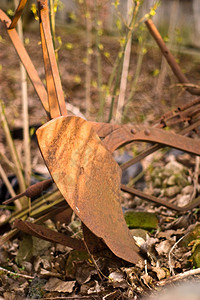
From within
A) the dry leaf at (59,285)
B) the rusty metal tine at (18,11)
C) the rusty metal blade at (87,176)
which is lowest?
the dry leaf at (59,285)

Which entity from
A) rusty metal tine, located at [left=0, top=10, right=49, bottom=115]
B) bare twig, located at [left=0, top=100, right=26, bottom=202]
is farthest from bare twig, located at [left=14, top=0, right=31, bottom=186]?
rusty metal tine, located at [left=0, top=10, right=49, bottom=115]

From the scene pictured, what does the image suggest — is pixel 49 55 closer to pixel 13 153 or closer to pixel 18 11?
pixel 18 11

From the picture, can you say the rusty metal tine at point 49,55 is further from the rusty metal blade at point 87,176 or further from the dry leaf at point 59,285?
the dry leaf at point 59,285

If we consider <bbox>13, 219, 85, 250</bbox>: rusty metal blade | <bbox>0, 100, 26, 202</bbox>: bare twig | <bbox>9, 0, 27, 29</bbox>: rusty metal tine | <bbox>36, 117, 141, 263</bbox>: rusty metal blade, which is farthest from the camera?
<bbox>0, 100, 26, 202</bbox>: bare twig

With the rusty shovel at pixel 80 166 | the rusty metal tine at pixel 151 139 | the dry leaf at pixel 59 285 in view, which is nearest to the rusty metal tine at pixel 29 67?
the rusty shovel at pixel 80 166

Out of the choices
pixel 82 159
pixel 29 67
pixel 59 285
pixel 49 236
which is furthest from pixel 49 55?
pixel 59 285

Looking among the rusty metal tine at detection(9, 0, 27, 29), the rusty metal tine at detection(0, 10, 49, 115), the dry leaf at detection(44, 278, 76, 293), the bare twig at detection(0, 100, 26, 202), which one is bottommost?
the dry leaf at detection(44, 278, 76, 293)

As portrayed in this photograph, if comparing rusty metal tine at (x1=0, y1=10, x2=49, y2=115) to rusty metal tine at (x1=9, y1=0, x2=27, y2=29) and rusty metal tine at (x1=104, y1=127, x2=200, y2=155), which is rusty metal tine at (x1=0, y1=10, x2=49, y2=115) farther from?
rusty metal tine at (x1=104, y1=127, x2=200, y2=155)

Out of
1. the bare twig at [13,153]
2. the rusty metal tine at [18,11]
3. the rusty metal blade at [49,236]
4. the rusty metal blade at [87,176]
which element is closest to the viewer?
the rusty metal blade at [87,176]
